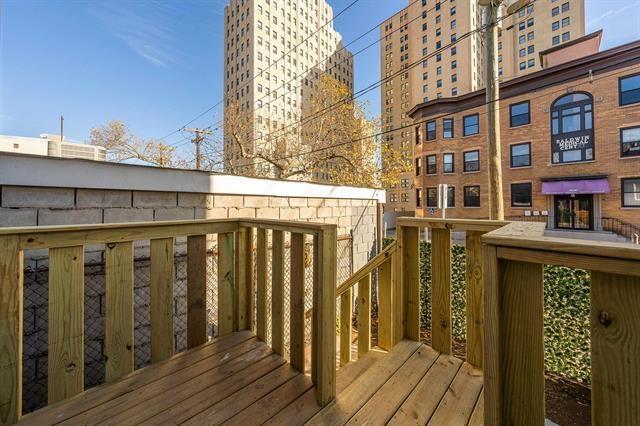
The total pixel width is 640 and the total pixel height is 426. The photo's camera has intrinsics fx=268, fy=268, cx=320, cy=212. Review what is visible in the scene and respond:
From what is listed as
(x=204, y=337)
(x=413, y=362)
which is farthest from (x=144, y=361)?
(x=413, y=362)

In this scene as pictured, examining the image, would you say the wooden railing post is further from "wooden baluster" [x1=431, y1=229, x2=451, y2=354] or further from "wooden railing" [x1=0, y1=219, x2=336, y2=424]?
"wooden railing" [x1=0, y1=219, x2=336, y2=424]

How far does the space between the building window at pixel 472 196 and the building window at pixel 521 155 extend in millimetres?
2347

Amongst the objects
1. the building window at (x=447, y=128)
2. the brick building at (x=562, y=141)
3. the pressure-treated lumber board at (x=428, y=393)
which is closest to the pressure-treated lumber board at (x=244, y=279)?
the pressure-treated lumber board at (x=428, y=393)

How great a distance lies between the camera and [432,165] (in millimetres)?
18703

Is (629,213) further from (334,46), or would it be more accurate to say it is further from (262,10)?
(334,46)

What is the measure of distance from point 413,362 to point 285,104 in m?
35.2

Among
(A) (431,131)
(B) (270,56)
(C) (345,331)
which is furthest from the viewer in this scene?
(B) (270,56)

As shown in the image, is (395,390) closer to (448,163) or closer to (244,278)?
(244,278)

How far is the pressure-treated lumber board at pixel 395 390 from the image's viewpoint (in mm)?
1356

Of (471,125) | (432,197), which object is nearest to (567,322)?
(432,197)

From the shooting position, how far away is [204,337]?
2002 millimetres

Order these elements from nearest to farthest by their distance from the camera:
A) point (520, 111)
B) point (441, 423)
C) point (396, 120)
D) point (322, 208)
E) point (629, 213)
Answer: point (441, 423)
point (322, 208)
point (629, 213)
point (520, 111)
point (396, 120)

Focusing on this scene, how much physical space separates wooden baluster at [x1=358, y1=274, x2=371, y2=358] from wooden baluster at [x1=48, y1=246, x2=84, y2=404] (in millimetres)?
1913

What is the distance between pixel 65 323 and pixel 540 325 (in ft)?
6.91
